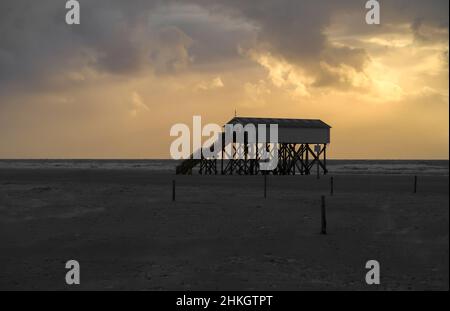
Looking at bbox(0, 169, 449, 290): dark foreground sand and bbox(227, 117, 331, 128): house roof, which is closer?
bbox(0, 169, 449, 290): dark foreground sand

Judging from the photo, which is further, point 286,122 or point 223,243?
point 286,122

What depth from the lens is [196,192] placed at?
31.8m

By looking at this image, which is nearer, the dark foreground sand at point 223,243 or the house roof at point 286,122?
the dark foreground sand at point 223,243

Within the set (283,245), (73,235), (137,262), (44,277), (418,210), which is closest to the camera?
(44,277)

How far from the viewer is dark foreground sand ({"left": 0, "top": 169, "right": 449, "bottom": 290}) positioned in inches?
528

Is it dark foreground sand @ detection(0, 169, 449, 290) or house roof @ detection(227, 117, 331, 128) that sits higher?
house roof @ detection(227, 117, 331, 128)

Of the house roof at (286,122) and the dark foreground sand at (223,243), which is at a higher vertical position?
the house roof at (286,122)

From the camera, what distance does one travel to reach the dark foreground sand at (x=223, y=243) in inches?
528

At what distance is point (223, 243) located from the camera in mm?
17344

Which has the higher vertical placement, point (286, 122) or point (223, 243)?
point (286, 122)

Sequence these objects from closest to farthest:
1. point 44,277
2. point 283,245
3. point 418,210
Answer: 1. point 44,277
2. point 283,245
3. point 418,210

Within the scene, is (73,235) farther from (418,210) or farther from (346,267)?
(418,210)
